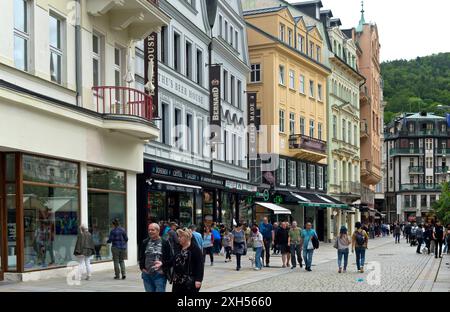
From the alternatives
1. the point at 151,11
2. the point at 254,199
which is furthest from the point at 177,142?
the point at 254,199

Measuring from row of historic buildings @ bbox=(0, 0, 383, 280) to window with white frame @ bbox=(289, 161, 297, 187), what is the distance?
0.27m

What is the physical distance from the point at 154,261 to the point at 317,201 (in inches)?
1675

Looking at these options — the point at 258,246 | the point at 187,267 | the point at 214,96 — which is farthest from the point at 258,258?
the point at 187,267

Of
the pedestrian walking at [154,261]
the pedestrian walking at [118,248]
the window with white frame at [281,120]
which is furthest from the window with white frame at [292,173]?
the pedestrian walking at [154,261]

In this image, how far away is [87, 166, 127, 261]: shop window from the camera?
21578mm

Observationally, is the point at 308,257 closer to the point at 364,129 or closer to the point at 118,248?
the point at 118,248

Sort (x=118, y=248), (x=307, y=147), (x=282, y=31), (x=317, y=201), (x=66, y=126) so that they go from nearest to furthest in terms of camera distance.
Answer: (x=118, y=248), (x=66, y=126), (x=282, y=31), (x=307, y=147), (x=317, y=201)

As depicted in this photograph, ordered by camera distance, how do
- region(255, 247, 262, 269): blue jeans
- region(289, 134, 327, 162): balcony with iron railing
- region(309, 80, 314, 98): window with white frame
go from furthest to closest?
region(309, 80, 314, 98): window with white frame
region(289, 134, 327, 162): balcony with iron railing
region(255, 247, 262, 269): blue jeans

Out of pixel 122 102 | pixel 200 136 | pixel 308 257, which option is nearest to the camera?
pixel 122 102

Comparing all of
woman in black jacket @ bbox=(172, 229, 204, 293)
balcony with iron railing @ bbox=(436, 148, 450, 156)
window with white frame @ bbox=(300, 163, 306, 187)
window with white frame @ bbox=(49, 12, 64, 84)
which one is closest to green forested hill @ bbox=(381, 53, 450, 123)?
window with white frame @ bbox=(300, 163, 306, 187)

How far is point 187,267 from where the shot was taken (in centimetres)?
1002

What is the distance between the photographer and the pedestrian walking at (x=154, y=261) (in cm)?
1059

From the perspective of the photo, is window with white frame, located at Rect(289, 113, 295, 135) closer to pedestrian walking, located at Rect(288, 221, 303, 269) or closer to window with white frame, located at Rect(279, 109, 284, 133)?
window with white frame, located at Rect(279, 109, 284, 133)

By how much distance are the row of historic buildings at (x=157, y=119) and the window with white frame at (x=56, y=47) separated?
1.7 inches
